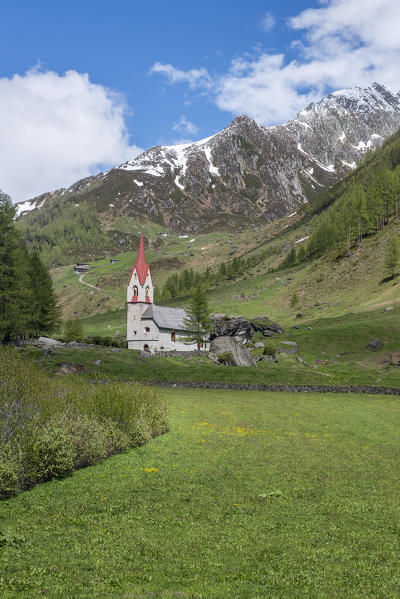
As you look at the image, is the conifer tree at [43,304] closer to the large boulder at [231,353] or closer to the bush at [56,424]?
the large boulder at [231,353]

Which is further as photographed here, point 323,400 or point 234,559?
point 323,400

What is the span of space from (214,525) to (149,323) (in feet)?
252

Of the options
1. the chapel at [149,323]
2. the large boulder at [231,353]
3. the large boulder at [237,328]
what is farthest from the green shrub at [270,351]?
the chapel at [149,323]

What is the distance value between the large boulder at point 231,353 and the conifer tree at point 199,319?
14.1m

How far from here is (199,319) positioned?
84875 millimetres

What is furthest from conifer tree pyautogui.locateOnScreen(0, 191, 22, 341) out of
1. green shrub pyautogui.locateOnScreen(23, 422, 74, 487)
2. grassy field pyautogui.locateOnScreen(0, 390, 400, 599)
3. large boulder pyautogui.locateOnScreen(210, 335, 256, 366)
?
green shrub pyautogui.locateOnScreen(23, 422, 74, 487)

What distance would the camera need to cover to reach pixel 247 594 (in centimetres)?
829

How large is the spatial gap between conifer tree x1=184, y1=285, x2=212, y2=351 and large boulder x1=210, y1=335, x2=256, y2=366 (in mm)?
14134

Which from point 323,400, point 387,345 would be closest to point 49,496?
point 323,400

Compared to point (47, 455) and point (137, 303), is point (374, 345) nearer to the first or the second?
point (137, 303)

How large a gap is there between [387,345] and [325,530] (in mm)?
64386

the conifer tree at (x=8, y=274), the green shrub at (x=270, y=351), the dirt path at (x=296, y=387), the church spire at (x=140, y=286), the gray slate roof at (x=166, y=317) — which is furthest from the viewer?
the church spire at (x=140, y=286)

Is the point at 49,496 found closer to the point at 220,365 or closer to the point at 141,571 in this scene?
the point at 141,571

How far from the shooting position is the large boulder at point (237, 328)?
8562 centimetres
